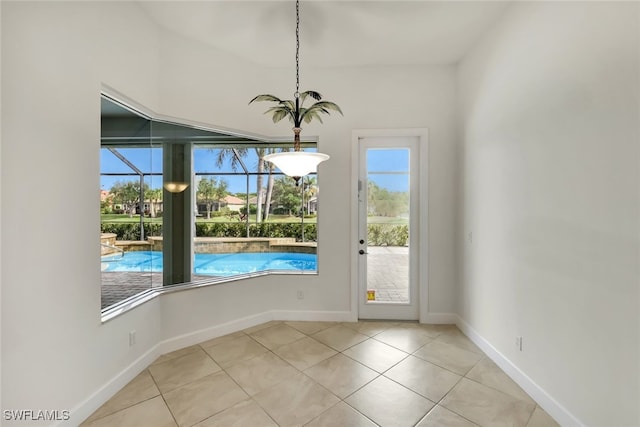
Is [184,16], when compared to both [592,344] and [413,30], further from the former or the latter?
[592,344]

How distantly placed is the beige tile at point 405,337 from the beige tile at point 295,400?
106cm

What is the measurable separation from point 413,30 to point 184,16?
218 centimetres

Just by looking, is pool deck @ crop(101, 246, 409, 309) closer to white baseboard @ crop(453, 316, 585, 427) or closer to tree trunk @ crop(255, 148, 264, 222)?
white baseboard @ crop(453, 316, 585, 427)

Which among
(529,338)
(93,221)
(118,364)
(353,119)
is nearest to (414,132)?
(353,119)

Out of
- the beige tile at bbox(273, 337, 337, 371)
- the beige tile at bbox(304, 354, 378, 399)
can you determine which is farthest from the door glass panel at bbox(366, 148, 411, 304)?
the beige tile at bbox(304, 354, 378, 399)

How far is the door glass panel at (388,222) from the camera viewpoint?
3.40 m

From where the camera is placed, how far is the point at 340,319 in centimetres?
338

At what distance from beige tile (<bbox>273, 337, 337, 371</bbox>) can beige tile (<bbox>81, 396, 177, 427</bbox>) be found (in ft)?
3.35

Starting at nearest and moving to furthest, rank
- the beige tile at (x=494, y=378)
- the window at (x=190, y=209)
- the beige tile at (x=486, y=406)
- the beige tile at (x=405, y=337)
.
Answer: the beige tile at (x=486, y=406), the beige tile at (x=494, y=378), the window at (x=190, y=209), the beige tile at (x=405, y=337)

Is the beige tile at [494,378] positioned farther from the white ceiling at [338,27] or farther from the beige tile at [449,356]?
the white ceiling at [338,27]

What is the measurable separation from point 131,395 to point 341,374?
5.44 ft

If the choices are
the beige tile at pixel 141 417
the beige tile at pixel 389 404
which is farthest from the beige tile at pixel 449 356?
Answer: the beige tile at pixel 141 417

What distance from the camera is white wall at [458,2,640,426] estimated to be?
1.40 m

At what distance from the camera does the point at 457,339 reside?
2.92 metres
